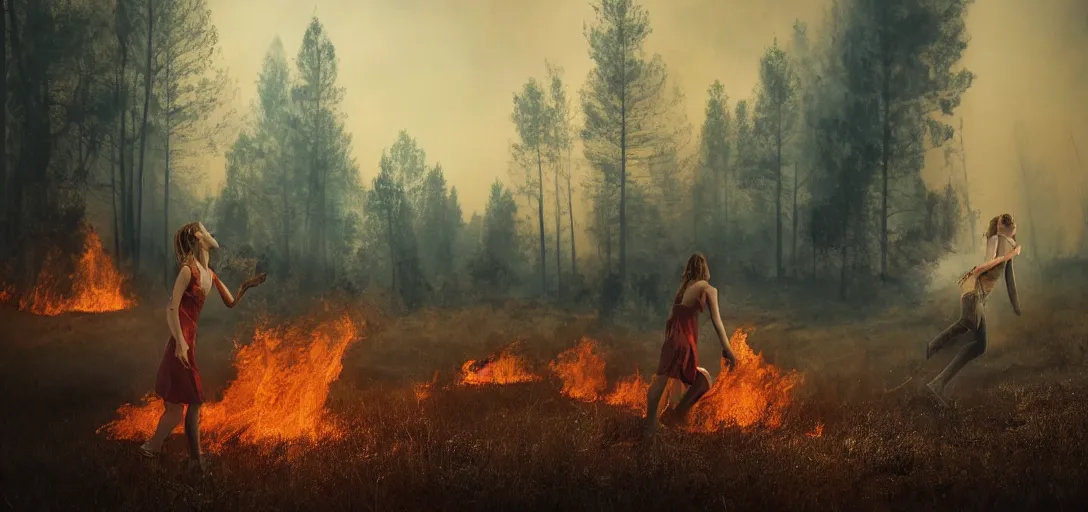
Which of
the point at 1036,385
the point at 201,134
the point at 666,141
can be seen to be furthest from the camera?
the point at 666,141

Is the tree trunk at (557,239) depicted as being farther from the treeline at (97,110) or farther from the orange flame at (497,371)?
the treeline at (97,110)

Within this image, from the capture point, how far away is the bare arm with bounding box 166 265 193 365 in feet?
15.4

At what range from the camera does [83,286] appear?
1041 centimetres

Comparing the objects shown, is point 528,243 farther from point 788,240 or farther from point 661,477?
point 661,477

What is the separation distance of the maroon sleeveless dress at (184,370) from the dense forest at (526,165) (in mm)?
8274

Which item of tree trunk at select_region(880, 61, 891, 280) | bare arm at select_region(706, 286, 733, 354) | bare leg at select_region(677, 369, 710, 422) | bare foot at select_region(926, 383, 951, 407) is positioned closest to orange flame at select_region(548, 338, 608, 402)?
bare leg at select_region(677, 369, 710, 422)

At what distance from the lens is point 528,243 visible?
1752cm

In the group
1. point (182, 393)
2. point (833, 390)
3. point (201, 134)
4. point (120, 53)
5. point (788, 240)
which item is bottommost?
point (833, 390)

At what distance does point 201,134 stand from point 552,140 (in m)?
7.98

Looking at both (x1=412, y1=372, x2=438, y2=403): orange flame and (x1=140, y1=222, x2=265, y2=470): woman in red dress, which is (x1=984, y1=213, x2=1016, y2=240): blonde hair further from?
(x1=140, y1=222, x2=265, y2=470): woman in red dress

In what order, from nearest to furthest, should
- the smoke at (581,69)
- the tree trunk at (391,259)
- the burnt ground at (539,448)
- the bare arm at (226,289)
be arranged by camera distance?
the burnt ground at (539,448)
the bare arm at (226,289)
the smoke at (581,69)
the tree trunk at (391,259)

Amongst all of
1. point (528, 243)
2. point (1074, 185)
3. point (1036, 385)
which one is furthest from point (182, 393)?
point (1074, 185)

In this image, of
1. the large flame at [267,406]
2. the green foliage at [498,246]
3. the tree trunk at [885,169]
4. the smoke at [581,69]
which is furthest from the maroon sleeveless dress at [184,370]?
the tree trunk at [885,169]

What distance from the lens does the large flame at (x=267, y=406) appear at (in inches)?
241
